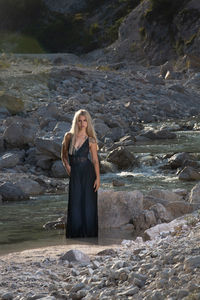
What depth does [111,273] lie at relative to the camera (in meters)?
6.80

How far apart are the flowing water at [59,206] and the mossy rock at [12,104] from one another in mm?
5806

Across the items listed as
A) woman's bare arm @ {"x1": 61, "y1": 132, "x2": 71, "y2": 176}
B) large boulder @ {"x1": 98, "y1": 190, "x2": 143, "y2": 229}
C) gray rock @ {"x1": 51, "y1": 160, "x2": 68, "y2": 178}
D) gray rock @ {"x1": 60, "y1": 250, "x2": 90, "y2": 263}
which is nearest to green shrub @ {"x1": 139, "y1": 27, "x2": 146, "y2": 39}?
gray rock @ {"x1": 51, "y1": 160, "x2": 68, "y2": 178}

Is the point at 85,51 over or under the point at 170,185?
over

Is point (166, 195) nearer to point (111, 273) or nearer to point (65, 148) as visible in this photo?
point (65, 148)

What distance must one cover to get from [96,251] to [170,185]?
7.16 m

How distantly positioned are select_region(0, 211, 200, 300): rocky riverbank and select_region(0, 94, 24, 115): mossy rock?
59.0 ft

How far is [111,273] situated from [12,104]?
20.5m

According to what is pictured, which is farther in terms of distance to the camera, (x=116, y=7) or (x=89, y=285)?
(x=116, y=7)

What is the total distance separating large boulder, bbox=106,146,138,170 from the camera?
751 inches

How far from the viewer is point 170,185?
52.6ft

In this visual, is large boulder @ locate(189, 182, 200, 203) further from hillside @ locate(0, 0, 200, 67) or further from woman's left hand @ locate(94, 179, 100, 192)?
hillside @ locate(0, 0, 200, 67)

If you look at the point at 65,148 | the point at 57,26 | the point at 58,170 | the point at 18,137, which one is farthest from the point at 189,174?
the point at 57,26

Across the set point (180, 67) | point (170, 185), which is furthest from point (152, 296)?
point (180, 67)

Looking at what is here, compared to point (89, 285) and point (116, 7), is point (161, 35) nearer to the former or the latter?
point (116, 7)
